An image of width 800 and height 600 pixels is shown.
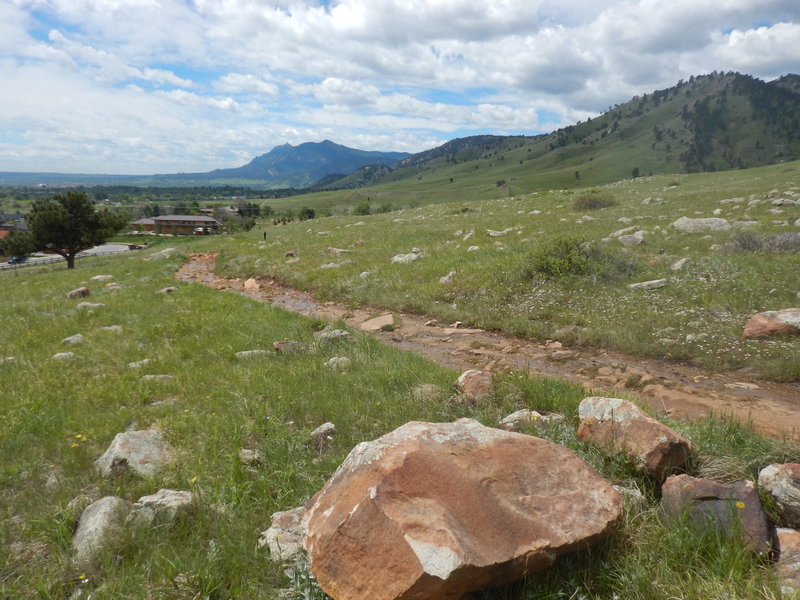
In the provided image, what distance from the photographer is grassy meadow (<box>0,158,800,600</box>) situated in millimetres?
3391

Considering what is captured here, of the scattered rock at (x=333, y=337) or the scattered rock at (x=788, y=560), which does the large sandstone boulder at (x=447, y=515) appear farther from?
the scattered rock at (x=333, y=337)

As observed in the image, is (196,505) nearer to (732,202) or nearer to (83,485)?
(83,485)

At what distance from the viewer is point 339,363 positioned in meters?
8.42

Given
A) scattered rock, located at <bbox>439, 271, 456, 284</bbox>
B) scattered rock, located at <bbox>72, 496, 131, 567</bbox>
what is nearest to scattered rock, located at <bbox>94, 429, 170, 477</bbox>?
scattered rock, located at <bbox>72, 496, 131, 567</bbox>

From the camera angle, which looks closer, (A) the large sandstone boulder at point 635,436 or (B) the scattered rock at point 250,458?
(A) the large sandstone boulder at point 635,436

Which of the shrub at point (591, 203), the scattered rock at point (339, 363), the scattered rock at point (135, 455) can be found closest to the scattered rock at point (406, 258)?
the scattered rock at point (339, 363)

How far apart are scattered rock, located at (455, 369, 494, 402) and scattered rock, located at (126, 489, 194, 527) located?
3731mm

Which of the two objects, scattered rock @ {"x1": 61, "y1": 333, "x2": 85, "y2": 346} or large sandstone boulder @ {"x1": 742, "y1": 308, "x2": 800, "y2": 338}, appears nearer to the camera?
large sandstone boulder @ {"x1": 742, "y1": 308, "x2": 800, "y2": 338}

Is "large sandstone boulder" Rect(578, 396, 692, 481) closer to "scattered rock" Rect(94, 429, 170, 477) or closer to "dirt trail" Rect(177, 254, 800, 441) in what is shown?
"dirt trail" Rect(177, 254, 800, 441)

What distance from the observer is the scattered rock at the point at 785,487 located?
3.47 metres

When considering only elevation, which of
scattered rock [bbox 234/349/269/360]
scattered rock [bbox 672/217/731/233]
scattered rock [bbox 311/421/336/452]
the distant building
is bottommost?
the distant building

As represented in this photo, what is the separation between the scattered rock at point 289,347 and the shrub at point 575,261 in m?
7.57

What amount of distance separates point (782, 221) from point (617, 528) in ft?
66.3

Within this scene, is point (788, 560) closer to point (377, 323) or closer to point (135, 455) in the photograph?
point (135, 455)
